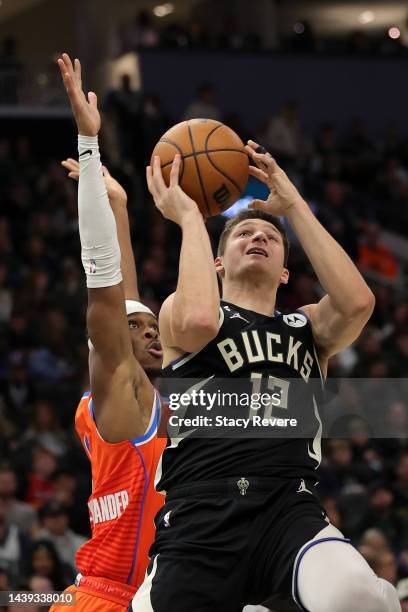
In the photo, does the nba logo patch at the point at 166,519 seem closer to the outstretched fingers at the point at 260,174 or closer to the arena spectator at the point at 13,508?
the outstretched fingers at the point at 260,174

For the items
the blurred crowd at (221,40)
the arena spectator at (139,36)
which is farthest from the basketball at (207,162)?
the arena spectator at (139,36)

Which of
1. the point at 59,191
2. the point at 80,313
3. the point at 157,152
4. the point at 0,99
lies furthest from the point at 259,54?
the point at 157,152

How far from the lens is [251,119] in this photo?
1911 cm

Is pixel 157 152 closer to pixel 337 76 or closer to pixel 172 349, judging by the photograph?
pixel 172 349

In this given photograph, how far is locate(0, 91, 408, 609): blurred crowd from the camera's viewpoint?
9031 millimetres

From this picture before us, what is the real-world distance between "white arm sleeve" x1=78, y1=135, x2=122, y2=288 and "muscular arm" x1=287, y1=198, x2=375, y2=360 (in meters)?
0.71

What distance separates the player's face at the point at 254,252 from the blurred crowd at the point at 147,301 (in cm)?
379

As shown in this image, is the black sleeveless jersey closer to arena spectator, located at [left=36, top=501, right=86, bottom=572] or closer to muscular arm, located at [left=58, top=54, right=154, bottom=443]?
muscular arm, located at [left=58, top=54, right=154, bottom=443]

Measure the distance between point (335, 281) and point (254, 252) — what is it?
392 millimetres

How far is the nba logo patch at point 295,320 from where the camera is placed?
14.5ft

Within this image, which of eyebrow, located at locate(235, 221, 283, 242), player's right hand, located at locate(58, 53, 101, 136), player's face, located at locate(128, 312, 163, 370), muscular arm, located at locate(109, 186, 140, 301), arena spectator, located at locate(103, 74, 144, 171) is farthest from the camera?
arena spectator, located at locate(103, 74, 144, 171)

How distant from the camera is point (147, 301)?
12164 millimetres

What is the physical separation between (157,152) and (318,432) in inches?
52.9

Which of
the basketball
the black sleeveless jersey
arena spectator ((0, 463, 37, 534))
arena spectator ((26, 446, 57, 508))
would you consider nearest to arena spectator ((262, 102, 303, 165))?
arena spectator ((26, 446, 57, 508))
